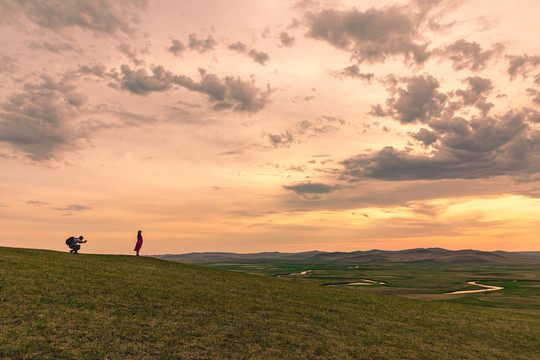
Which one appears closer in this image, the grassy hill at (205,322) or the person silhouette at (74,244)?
the grassy hill at (205,322)

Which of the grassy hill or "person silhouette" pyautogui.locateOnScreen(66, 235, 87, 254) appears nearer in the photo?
the grassy hill

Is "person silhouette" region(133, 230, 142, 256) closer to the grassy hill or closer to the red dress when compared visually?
the red dress

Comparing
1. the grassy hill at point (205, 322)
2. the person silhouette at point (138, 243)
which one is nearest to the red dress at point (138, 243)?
the person silhouette at point (138, 243)

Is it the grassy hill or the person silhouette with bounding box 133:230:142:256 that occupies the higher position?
the person silhouette with bounding box 133:230:142:256

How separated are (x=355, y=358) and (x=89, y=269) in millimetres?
19248

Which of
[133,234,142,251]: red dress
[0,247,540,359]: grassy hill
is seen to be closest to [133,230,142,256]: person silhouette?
[133,234,142,251]: red dress

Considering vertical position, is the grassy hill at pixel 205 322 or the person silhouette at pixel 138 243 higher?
the person silhouette at pixel 138 243

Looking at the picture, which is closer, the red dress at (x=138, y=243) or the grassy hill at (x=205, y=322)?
the grassy hill at (x=205, y=322)

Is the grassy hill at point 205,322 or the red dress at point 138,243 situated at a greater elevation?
the red dress at point 138,243

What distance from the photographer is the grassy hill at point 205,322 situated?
12.5 m

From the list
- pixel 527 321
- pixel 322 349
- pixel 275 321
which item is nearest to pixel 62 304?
pixel 275 321

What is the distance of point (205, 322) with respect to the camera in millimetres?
15945

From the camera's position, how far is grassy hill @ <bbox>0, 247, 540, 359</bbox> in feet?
40.9

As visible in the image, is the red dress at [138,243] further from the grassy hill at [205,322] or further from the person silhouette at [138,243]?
the grassy hill at [205,322]
